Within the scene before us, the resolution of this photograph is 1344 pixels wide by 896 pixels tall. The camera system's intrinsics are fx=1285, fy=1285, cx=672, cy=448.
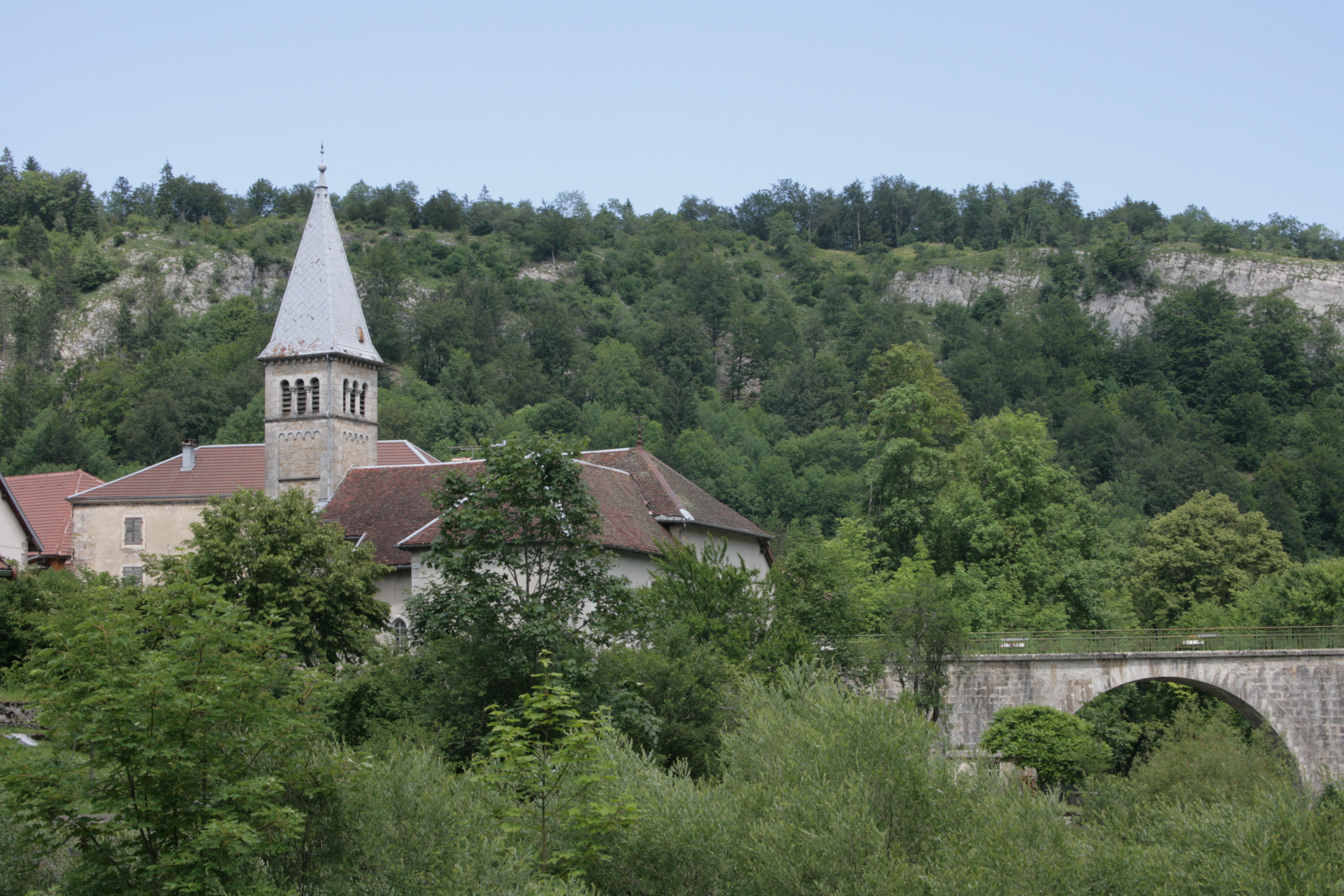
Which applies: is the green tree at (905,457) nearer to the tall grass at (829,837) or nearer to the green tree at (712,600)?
the green tree at (712,600)

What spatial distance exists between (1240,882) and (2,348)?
4530 inches

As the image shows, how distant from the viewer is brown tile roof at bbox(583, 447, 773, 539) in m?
40.8

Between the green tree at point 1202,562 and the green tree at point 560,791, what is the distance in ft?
123

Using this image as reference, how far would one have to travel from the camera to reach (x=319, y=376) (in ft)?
155

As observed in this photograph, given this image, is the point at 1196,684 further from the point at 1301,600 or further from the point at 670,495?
the point at 670,495

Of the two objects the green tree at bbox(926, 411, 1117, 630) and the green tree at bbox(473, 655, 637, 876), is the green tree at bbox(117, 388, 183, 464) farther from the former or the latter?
the green tree at bbox(473, 655, 637, 876)

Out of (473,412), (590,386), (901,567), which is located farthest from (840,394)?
(901,567)

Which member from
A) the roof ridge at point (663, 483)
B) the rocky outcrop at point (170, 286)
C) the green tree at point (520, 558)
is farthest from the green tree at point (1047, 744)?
the rocky outcrop at point (170, 286)

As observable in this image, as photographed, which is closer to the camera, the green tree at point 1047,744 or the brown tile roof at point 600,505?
the green tree at point 1047,744

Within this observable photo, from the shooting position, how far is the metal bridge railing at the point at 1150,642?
126 ft

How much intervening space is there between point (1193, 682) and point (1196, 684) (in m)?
0.24

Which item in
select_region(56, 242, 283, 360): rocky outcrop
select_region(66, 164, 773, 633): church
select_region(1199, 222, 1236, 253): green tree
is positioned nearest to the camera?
select_region(66, 164, 773, 633): church

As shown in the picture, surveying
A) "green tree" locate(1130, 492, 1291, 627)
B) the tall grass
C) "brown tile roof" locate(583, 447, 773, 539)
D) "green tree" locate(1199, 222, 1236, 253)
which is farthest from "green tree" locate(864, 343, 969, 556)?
"green tree" locate(1199, 222, 1236, 253)

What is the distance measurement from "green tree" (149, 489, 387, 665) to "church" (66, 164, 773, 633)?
71.2 inches
